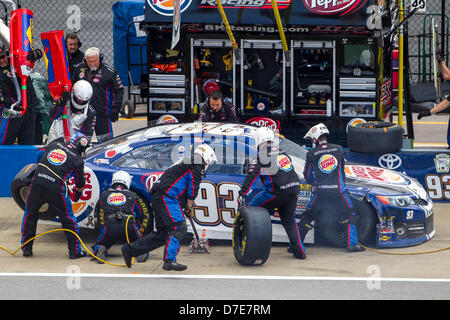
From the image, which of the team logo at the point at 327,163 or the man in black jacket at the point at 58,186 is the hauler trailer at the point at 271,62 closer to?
the team logo at the point at 327,163

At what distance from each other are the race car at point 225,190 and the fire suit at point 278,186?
0.27 m

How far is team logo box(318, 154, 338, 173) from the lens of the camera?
28.5 feet

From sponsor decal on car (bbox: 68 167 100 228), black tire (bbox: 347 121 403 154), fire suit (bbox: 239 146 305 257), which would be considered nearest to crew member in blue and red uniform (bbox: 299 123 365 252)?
fire suit (bbox: 239 146 305 257)

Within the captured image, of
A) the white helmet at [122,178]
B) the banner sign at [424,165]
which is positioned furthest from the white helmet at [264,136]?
the banner sign at [424,165]

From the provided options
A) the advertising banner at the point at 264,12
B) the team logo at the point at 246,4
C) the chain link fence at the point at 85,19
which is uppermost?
the chain link fence at the point at 85,19

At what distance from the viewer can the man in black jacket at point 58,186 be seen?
851 centimetres

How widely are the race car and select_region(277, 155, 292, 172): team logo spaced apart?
43 centimetres

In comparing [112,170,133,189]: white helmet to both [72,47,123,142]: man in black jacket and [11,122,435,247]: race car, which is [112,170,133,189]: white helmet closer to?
[11,122,435,247]: race car

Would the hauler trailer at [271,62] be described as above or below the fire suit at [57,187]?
above

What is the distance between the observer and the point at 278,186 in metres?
8.40

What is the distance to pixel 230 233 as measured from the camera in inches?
351

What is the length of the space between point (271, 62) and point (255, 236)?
567 cm

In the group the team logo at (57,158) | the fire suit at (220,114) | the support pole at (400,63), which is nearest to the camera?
the team logo at (57,158)

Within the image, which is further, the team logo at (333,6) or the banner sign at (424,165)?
the team logo at (333,6)
